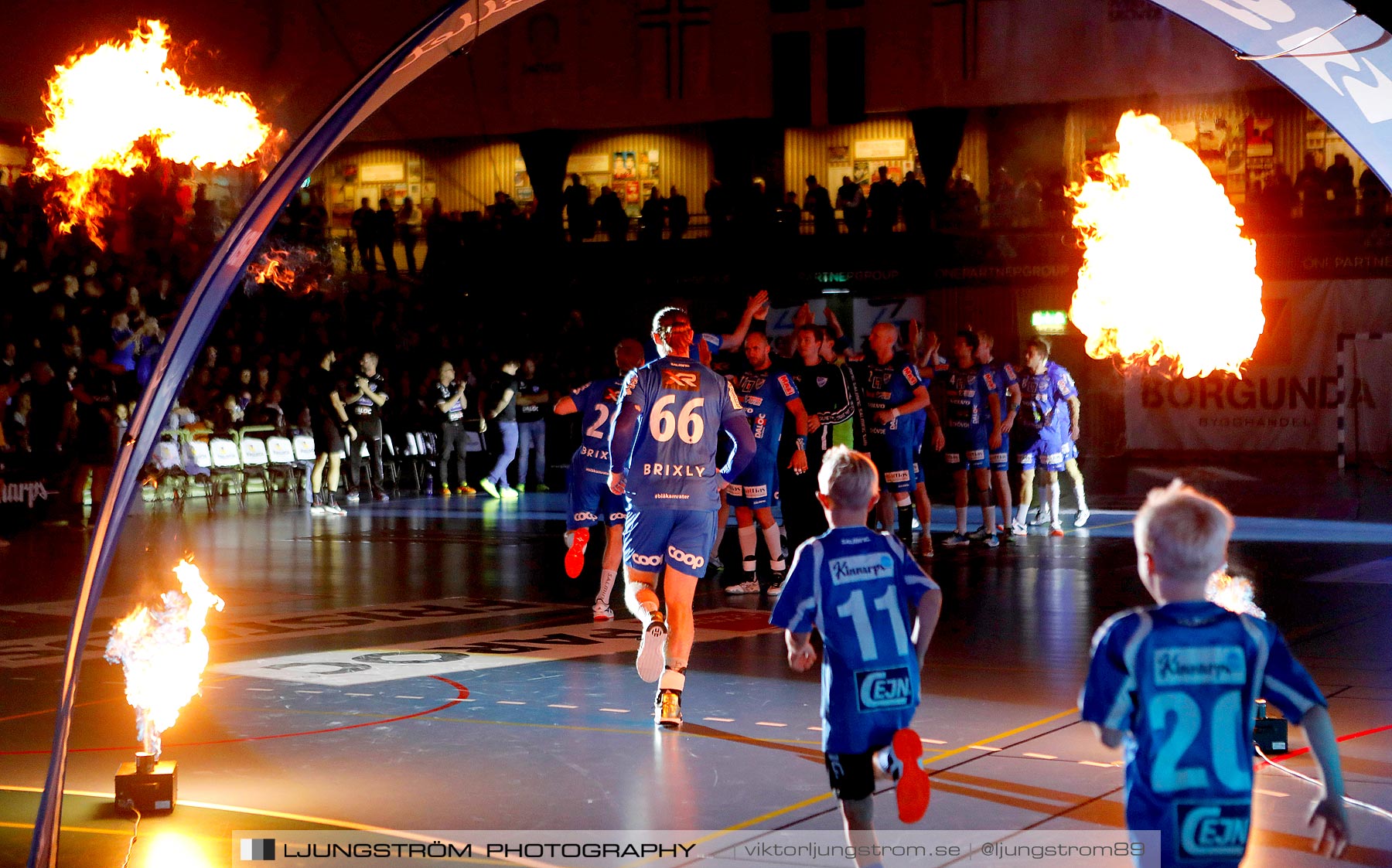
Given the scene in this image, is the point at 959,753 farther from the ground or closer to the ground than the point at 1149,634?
closer to the ground

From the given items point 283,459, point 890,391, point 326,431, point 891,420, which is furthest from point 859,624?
point 283,459

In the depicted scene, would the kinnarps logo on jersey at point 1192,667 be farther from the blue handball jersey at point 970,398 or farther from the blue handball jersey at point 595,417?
the blue handball jersey at point 970,398

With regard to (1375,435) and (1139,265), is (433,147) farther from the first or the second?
(1139,265)

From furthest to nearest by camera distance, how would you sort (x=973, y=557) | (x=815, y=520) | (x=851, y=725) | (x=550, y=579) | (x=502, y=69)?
(x=502, y=69) → (x=973, y=557) → (x=550, y=579) → (x=815, y=520) → (x=851, y=725)

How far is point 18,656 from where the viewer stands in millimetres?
9500

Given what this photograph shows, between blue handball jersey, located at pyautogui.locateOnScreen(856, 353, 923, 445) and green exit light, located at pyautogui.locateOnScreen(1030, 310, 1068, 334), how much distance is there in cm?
1639

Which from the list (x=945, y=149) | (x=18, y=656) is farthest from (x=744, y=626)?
(x=945, y=149)

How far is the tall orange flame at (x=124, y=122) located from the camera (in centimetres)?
2297

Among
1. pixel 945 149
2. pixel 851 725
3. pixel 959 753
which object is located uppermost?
pixel 945 149

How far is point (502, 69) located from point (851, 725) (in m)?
28.6

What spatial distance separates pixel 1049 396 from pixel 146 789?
12.0 m

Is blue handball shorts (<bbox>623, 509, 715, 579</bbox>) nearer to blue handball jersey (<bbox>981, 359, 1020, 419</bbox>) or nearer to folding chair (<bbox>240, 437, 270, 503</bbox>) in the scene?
blue handball jersey (<bbox>981, 359, 1020, 419</bbox>)

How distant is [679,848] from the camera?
509 cm

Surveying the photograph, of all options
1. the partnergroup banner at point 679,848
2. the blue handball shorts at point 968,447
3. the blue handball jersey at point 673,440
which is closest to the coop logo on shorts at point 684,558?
the blue handball jersey at point 673,440
